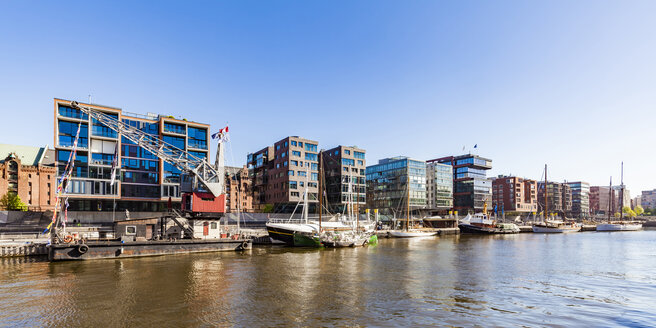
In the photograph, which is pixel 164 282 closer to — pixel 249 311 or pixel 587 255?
pixel 249 311

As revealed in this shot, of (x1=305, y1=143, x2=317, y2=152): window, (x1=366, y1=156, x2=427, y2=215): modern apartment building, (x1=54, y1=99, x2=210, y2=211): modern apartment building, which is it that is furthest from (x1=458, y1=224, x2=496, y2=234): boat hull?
(x1=54, y1=99, x2=210, y2=211): modern apartment building

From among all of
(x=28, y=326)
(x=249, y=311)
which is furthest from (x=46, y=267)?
(x=249, y=311)

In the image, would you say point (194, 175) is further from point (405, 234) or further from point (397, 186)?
point (397, 186)

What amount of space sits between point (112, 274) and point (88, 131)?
204 ft

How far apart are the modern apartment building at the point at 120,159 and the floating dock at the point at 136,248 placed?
87.3 ft

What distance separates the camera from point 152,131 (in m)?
91.9

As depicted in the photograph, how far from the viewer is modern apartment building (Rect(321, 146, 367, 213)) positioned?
124 metres

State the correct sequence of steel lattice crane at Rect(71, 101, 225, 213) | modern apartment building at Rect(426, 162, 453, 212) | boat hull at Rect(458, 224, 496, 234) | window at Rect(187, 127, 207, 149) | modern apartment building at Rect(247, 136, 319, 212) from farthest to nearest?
modern apartment building at Rect(426, 162, 453, 212)
modern apartment building at Rect(247, 136, 319, 212)
boat hull at Rect(458, 224, 496, 234)
window at Rect(187, 127, 207, 149)
steel lattice crane at Rect(71, 101, 225, 213)

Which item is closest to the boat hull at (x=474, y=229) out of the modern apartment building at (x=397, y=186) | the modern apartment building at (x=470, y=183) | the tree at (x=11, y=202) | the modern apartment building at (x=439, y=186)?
the modern apartment building at (x=397, y=186)

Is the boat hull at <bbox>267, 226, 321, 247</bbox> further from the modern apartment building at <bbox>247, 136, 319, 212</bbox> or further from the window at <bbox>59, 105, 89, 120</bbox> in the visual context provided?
the window at <bbox>59, 105, 89, 120</bbox>

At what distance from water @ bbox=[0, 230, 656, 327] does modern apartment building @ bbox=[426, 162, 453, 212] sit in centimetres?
11355

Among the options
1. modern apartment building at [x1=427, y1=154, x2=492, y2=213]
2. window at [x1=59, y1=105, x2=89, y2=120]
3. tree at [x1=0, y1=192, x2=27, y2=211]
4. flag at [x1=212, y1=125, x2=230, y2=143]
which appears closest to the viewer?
flag at [x1=212, y1=125, x2=230, y2=143]

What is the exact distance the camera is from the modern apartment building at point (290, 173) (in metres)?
112

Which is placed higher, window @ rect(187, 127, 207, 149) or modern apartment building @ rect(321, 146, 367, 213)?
window @ rect(187, 127, 207, 149)
